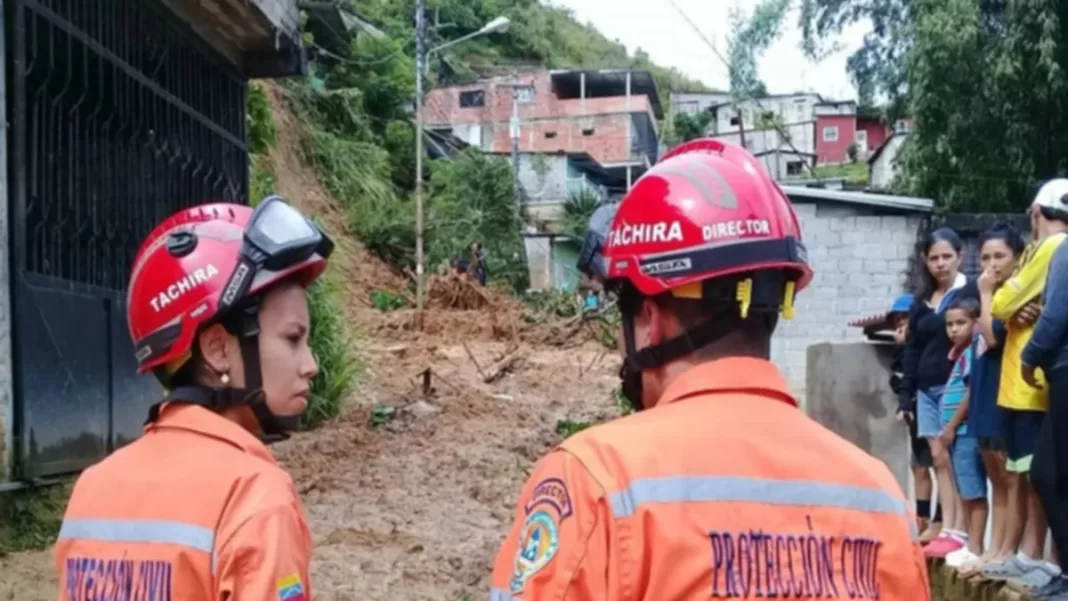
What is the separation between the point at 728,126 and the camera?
180 feet

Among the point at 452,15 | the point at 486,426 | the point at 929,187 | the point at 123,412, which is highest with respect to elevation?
the point at 452,15

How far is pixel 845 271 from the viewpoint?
1382 centimetres

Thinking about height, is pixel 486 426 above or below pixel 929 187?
below

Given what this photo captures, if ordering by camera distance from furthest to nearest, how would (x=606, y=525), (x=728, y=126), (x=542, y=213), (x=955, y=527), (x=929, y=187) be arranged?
1. (x=728, y=126)
2. (x=542, y=213)
3. (x=929, y=187)
4. (x=955, y=527)
5. (x=606, y=525)

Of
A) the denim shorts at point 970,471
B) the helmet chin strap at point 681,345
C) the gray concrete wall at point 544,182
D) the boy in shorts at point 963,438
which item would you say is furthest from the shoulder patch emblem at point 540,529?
the gray concrete wall at point 544,182

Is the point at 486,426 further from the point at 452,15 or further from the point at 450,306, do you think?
the point at 452,15

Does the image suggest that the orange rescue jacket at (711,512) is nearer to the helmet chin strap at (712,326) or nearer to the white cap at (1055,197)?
the helmet chin strap at (712,326)

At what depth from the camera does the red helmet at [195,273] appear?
239cm

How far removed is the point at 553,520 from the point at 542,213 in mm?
45191

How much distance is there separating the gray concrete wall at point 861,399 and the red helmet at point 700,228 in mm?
7709

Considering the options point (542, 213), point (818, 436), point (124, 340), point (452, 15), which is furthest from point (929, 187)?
point (452, 15)

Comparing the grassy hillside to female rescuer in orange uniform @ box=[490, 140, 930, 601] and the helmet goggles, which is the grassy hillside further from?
female rescuer in orange uniform @ box=[490, 140, 930, 601]

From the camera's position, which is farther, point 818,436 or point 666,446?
point 818,436

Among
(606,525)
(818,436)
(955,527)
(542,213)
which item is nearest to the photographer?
(606,525)
